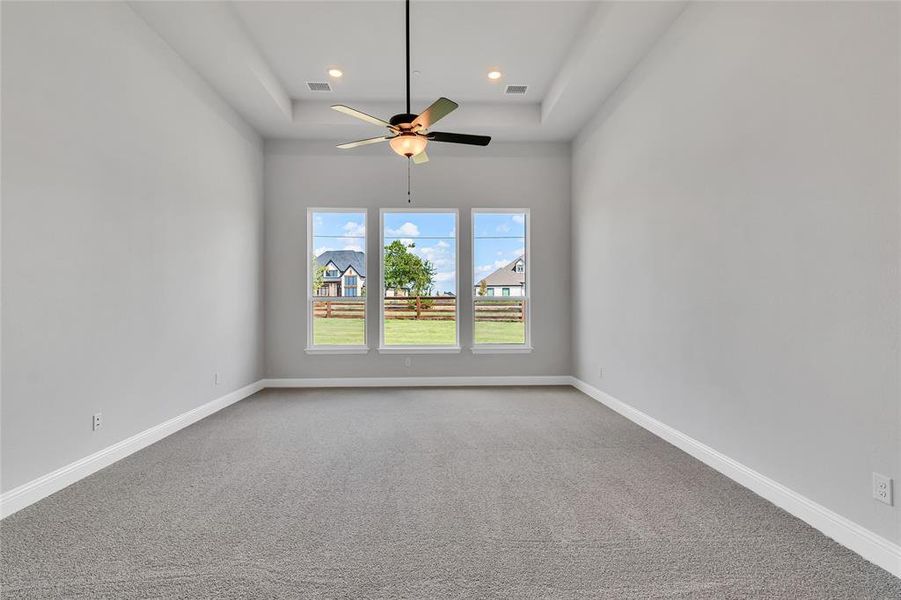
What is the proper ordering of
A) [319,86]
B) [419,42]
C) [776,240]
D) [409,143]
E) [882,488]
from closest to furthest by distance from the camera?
[882,488], [776,240], [409,143], [419,42], [319,86]

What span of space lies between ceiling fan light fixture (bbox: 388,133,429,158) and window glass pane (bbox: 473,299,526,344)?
280cm

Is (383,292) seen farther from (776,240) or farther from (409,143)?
(776,240)

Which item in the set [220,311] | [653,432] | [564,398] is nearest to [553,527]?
[653,432]

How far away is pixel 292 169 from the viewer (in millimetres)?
5434

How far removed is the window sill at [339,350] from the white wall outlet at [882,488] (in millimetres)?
4784

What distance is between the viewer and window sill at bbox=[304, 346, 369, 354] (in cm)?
544

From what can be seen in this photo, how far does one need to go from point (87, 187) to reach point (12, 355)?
3.79 feet

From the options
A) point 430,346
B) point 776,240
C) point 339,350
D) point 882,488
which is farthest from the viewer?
point 430,346

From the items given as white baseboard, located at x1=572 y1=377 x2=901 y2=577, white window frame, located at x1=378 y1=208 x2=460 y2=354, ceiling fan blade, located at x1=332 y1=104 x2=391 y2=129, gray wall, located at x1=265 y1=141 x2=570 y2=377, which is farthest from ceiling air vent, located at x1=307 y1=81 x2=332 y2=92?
white baseboard, located at x1=572 y1=377 x2=901 y2=577

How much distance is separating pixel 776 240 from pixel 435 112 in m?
2.23

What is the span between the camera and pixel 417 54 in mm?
3975

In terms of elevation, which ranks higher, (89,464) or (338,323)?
(338,323)

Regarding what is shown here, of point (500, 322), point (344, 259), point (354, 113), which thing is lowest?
point (500, 322)

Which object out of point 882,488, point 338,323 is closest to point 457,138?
point 882,488
